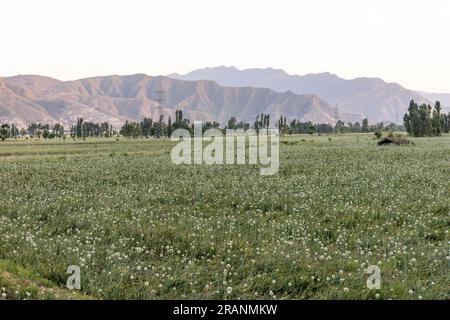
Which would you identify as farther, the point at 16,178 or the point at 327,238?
the point at 16,178

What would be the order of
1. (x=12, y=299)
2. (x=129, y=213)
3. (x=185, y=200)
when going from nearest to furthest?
(x=12, y=299) < (x=129, y=213) < (x=185, y=200)

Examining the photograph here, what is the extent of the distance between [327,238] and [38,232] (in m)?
8.69

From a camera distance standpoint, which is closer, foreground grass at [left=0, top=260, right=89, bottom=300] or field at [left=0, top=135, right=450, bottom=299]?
foreground grass at [left=0, top=260, right=89, bottom=300]

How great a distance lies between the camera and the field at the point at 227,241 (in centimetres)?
874

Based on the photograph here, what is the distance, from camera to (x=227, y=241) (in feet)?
38.4

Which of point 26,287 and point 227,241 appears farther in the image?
point 227,241

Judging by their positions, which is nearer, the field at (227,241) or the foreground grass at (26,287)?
the foreground grass at (26,287)

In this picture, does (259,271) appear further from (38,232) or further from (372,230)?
(38,232)

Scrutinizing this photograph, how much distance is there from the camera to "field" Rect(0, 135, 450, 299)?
28.7 feet

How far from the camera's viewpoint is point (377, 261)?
1038 cm

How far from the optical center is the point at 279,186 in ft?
73.5

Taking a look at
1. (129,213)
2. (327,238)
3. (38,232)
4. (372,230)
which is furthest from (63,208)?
(372,230)

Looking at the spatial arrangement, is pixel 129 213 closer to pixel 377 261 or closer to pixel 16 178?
pixel 377 261

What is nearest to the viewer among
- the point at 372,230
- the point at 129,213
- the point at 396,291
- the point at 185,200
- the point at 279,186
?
the point at 396,291
